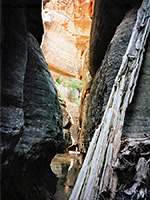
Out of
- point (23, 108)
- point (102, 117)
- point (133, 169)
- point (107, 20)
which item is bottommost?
point (133, 169)

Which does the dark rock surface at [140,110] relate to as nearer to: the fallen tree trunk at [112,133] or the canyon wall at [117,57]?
the canyon wall at [117,57]

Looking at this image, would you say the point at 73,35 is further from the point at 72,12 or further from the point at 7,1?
the point at 7,1

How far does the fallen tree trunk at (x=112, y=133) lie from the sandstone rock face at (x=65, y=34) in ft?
38.2

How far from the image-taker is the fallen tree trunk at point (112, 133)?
1599 millimetres

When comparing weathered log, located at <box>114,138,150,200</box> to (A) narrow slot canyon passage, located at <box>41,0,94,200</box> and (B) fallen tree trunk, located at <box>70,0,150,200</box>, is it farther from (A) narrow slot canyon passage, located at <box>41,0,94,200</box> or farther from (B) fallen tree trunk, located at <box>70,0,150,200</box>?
(A) narrow slot canyon passage, located at <box>41,0,94,200</box>

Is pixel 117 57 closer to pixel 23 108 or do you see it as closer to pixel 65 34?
pixel 23 108

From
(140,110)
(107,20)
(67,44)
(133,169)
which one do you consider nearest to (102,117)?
(140,110)

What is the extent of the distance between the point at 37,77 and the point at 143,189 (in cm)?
221

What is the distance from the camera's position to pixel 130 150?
5.59 feet

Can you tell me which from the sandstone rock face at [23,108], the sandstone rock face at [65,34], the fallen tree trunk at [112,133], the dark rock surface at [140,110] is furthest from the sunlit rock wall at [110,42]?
the sandstone rock face at [65,34]

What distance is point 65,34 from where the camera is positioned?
15.0m

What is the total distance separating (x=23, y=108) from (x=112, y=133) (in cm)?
137

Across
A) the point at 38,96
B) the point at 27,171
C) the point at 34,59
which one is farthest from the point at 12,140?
the point at 34,59

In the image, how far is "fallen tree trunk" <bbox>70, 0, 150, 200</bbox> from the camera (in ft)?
5.24
